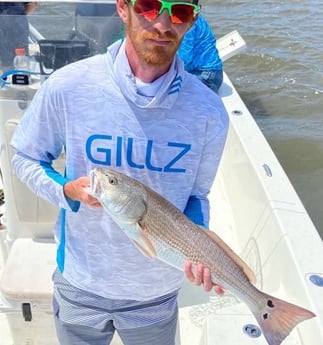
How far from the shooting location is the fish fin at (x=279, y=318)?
1685 millimetres

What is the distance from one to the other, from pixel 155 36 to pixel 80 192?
0.48 meters

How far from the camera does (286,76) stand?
8.20 metres

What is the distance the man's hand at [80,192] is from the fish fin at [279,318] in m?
0.61

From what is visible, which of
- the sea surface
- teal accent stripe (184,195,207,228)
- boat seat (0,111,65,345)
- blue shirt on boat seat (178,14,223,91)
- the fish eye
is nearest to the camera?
the fish eye

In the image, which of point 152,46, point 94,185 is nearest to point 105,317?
point 94,185

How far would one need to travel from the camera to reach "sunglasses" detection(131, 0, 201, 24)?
5.12ft

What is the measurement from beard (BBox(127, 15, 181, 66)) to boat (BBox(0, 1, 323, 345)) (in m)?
1.04

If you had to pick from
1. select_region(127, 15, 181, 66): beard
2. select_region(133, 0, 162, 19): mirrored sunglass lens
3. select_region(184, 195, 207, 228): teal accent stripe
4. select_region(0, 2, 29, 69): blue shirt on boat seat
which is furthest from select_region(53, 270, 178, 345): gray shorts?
select_region(0, 2, 29, 69): blue shirt on boat seat

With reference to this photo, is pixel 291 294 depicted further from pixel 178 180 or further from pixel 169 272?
pixel 178 180

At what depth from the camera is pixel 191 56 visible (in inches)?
182

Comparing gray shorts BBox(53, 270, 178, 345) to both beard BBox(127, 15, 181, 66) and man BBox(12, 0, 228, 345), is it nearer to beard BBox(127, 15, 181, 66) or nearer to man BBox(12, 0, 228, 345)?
man BBox(12, 0, 228, 345)

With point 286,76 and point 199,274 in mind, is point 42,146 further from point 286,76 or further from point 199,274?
point 286,76

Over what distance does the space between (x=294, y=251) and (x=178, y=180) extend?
40.9 inches

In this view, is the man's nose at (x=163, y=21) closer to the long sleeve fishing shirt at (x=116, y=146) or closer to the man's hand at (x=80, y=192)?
the long sleeve fishing shirt at (x=116, y=146)
